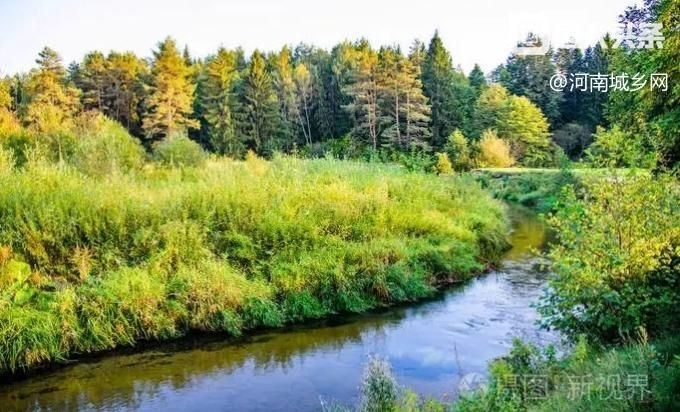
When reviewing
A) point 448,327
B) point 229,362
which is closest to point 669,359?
point 448,327

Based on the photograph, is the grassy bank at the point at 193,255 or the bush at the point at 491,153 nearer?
the grassy bank at the point at 193,255

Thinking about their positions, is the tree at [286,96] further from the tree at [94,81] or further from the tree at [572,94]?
the tree at [572,94]

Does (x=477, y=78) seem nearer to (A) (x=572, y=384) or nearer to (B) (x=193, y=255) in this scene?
(B) (x=193, y=255)

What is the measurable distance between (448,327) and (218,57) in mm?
42908

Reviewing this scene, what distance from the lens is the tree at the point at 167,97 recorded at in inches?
1758

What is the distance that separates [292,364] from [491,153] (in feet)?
111

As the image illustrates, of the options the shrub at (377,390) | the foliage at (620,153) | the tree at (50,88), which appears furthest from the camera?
the tree at (50,88)

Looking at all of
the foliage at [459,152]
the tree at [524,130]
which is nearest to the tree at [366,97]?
the foliage at [459,152]

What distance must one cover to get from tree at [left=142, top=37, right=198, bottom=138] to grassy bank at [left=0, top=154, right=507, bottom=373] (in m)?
32.9

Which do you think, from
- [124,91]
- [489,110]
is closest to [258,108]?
[124,91]

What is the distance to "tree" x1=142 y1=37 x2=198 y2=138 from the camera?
147 feet

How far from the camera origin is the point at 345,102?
Answer: 2024 inches

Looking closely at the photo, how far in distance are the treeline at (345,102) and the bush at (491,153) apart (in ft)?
0.25

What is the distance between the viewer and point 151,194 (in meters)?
10.9
